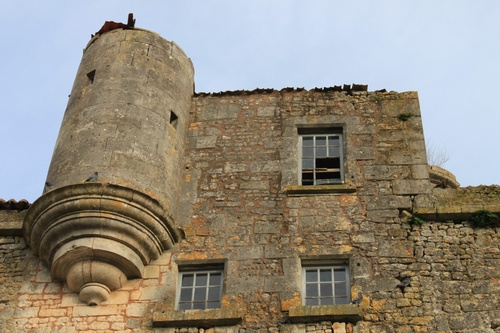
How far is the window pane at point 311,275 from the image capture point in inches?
497

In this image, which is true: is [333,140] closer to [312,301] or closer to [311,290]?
[311,290]

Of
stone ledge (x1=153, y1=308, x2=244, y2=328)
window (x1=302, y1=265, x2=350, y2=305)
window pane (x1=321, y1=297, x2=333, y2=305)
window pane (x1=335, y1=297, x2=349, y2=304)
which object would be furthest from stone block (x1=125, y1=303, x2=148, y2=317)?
window pane (x1=335, y1=297, x2=349, y2=304)

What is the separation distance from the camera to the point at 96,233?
12.2 metres

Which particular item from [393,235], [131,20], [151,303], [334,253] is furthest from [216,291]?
[131,20]

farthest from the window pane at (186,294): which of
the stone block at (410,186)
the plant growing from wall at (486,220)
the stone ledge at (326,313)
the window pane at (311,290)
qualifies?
the plant growing from wall at (486,220)

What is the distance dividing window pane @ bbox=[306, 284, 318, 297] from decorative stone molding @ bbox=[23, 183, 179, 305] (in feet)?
7.44

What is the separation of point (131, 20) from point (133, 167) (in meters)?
3.37

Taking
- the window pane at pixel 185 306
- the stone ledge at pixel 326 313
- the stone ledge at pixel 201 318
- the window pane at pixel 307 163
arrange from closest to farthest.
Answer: the stone ledge at pixel 326 313 < the stone ledge at pixel 201 318 < the window pane at pixel 185 306 < the window pane at pixel 307 163

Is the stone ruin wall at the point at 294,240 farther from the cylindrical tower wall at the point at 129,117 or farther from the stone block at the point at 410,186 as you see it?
the cylindrical tower wall at the point at 129,117

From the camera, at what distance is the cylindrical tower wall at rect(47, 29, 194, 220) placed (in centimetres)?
1304

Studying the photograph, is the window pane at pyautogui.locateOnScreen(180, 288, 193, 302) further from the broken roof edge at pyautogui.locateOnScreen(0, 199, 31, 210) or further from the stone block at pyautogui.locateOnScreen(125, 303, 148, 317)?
the broken roof edge at pyautogui.locateOnScreen(0, 199, 31, 210)

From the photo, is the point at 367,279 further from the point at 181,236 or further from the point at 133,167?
the point at 133,167

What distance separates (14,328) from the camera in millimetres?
12258

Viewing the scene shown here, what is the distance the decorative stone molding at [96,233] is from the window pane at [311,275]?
2.22 metres
